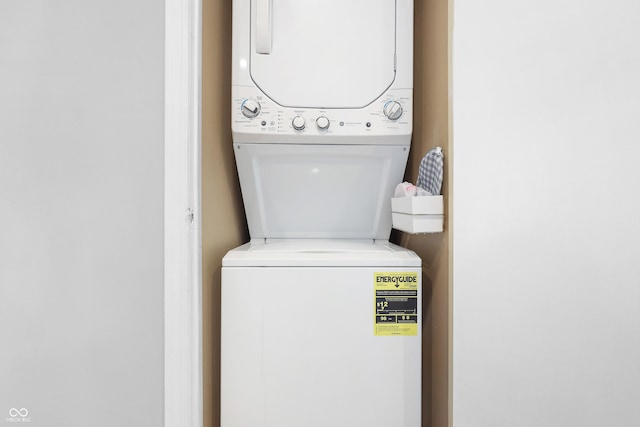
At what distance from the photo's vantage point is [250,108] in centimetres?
123

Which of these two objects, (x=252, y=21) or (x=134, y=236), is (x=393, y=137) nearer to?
(x=252, y=21)

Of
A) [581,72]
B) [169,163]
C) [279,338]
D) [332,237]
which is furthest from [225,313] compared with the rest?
[581,72]

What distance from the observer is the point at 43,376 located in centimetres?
87

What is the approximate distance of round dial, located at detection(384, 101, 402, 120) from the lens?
48.7 inches

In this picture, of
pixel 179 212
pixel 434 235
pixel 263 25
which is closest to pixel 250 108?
pixel 263 25

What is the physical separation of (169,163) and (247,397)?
692 mm

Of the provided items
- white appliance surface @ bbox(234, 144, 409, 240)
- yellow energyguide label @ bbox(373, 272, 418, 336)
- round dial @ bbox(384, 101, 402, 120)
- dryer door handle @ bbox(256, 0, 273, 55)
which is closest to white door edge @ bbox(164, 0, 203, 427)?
dryer door handle @ bbox(256, 0, 273, 55)

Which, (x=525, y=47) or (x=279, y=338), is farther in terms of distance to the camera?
(x=279, y=338)

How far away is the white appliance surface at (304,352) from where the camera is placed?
1.02m

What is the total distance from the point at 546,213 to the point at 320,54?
0.87m

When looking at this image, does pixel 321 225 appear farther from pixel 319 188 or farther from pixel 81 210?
pixel 81 210

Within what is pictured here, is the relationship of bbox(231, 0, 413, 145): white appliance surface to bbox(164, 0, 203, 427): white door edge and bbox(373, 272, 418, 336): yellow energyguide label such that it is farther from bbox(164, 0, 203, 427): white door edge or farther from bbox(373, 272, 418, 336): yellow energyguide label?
bbox(373, 272, 418, 336): yellow energyguide label

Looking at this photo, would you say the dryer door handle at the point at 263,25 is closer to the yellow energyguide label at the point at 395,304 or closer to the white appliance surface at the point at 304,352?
the white appliance surface at the point at 304,352

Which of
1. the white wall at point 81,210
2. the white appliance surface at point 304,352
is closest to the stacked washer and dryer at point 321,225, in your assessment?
the white appliance surface at point 304,352
